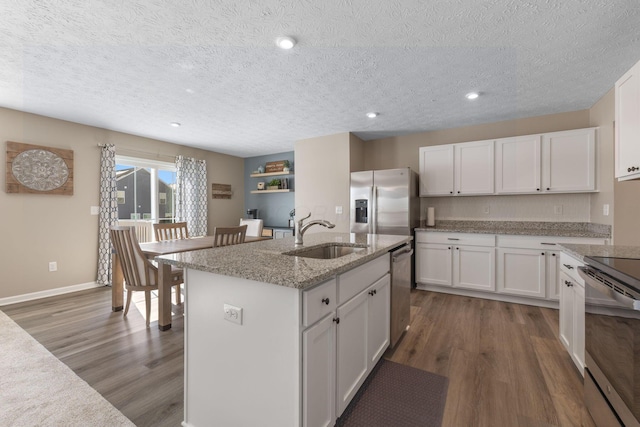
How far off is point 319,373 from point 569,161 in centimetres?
390

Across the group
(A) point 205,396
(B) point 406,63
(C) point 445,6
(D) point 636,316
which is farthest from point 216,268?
(B) point 406,63

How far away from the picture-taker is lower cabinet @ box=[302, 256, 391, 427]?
3.94 ft

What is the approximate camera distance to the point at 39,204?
3.62m

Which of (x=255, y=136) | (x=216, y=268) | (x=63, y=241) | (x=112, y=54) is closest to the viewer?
(x=216, y=268)

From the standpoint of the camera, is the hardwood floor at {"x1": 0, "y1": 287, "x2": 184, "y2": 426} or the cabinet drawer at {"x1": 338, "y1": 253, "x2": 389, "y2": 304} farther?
the hardwood floor at {"x1": 0, "y1": 287, "x2": 184, "y2": 426}

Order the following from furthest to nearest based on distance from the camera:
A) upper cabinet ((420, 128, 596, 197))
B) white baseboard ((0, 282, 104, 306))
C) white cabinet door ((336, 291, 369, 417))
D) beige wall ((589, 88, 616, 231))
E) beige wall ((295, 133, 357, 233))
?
beige wall ((295, 133, 357, 233)) → white baseboard ((0, 282, 104, 306)) → upper cabinet ((420, 128, 596, 197)) → beige wall ((589, 88, 616, 231)) → white cabinet door ((336, 291, 369, 417))

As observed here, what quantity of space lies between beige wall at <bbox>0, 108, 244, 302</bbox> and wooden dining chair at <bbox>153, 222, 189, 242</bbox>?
3.97 feet

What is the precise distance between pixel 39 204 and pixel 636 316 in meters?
5.58

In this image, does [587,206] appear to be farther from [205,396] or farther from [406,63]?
[205,396]

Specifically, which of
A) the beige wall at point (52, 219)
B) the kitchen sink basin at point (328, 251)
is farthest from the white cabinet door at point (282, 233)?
the kitchen sink basin at point (328, 251)

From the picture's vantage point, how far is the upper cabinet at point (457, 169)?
3.78 metres

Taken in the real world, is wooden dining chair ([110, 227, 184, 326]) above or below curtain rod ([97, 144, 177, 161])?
below

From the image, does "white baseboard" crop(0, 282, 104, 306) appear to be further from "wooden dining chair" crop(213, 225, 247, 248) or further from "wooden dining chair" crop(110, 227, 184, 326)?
"wooden dining chair" crop(213, 225, 247, 248)

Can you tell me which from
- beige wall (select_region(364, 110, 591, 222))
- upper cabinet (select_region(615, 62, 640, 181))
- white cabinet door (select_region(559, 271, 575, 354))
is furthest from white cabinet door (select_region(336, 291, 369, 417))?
beige wall (select_region(364, 110, 591, 222))
